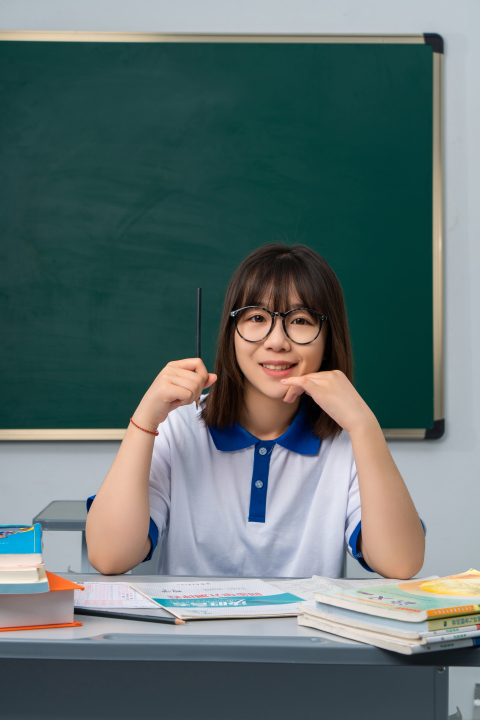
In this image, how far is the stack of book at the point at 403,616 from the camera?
1.99ft

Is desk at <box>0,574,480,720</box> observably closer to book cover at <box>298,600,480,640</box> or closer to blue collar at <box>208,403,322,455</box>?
book cover at <box>298,600,480,640</box>

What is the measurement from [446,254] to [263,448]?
1542mm

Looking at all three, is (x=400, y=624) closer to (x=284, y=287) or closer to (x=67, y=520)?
(x=284, y=287)

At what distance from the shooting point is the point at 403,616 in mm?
624

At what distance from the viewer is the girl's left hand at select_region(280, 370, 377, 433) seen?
1073mm

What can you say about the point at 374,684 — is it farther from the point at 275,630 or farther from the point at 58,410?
the point at 58,410

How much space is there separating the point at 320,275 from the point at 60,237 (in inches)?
58.5

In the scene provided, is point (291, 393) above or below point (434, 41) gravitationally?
below

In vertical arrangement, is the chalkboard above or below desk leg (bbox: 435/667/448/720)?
above

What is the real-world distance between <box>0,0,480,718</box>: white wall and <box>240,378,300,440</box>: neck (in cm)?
122

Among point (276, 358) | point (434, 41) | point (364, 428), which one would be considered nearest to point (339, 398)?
point (364, 428)

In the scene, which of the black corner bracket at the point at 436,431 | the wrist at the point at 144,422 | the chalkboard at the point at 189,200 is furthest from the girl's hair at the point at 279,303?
the black corner bracket at the point at 436,431

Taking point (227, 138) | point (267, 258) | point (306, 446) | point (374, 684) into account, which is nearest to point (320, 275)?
point (267, 258)

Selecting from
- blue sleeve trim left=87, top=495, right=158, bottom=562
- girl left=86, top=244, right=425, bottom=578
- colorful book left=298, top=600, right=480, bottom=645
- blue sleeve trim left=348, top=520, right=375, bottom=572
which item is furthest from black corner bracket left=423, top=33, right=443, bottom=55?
colorful book left=298, top=600, right=480, bottom=645
